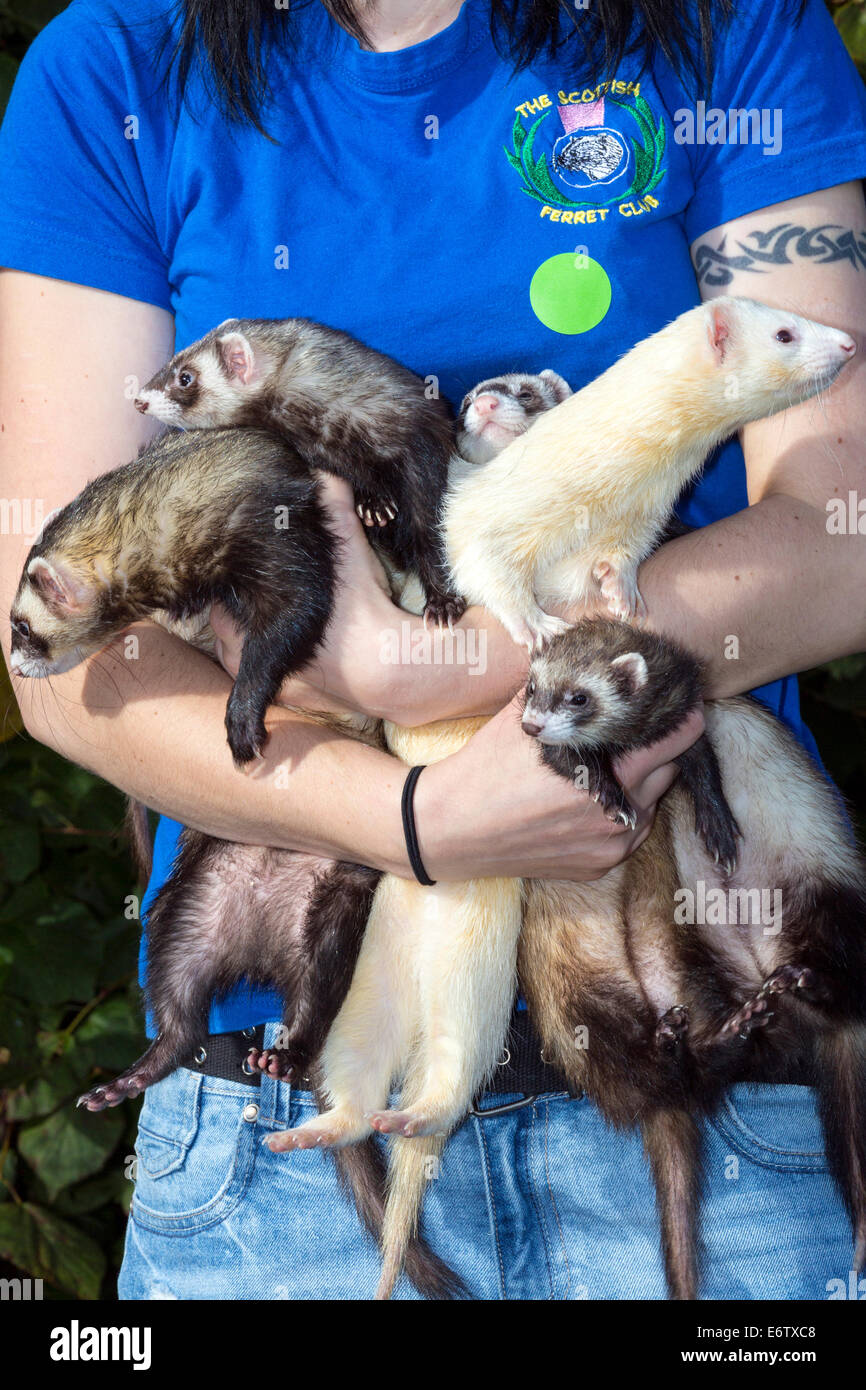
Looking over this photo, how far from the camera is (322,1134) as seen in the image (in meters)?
1.09

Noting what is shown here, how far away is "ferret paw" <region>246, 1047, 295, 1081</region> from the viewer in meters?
→ 1.10

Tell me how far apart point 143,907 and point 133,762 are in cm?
25

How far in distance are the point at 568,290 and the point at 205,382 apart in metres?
0.38

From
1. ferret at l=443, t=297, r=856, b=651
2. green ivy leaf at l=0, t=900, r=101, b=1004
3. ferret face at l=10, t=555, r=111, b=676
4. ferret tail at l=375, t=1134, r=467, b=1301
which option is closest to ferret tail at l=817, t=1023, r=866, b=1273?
ferret tail at l=375, t=1134, r=467, b=1301

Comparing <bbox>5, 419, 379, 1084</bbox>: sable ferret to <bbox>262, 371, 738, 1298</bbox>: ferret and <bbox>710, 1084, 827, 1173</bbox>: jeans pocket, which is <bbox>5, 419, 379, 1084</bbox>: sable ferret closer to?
<bbox>262, 371, 738, 1298</bbox>: ferret

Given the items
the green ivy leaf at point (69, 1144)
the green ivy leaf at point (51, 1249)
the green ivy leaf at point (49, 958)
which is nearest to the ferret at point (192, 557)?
the green ivy leaf at point (49, 958)

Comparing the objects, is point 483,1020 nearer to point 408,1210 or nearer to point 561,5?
point 408,1210

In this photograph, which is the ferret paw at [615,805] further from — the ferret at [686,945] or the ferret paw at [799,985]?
the ferret paw at [799,985]

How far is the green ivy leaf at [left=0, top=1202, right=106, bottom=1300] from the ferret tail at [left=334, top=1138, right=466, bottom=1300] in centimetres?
80

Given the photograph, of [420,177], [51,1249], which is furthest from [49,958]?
[420,177]

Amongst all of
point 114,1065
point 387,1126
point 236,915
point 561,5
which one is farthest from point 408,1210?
point 561,5

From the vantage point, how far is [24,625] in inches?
46.2

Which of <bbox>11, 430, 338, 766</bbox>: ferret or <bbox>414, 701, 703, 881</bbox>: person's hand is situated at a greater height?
<bbox>11, 430, 338, 766</bbox>: ferret

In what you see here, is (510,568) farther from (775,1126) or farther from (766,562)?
(775,1126)
